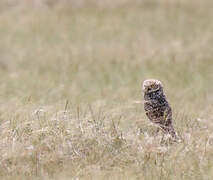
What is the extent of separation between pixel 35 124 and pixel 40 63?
24.8 ft

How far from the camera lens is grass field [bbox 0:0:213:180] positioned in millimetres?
6270

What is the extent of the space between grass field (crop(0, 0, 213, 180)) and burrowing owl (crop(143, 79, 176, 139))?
5.0 inches

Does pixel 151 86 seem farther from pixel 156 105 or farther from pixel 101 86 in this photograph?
pixel 101 86

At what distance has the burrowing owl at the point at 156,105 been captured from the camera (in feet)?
22.6

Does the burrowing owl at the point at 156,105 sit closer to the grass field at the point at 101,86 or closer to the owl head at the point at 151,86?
the owl head at the point at 151,86

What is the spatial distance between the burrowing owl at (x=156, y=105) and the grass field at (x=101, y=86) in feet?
0.41

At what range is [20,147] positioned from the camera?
20.7 ft

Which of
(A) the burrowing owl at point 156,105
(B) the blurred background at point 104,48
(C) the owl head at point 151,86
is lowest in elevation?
(A) the burrowing owl at point 156,105

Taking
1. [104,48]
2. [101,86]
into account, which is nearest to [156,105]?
[101,86]

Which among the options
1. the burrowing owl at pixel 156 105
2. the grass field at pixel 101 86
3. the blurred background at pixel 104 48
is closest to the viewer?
the grass field at pixel 101 86

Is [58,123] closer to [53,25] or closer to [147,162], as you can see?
[147,162]

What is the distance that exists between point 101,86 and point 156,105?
236 inches

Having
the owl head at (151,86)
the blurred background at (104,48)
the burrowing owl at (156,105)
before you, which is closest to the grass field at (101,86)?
the blurred background at (104,48)

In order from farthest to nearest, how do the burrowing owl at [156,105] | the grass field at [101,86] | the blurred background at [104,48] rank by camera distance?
1. the blurred background at [104,48]
2. the burrowing owl at [156,105]
3. the grass field at [101,86]
